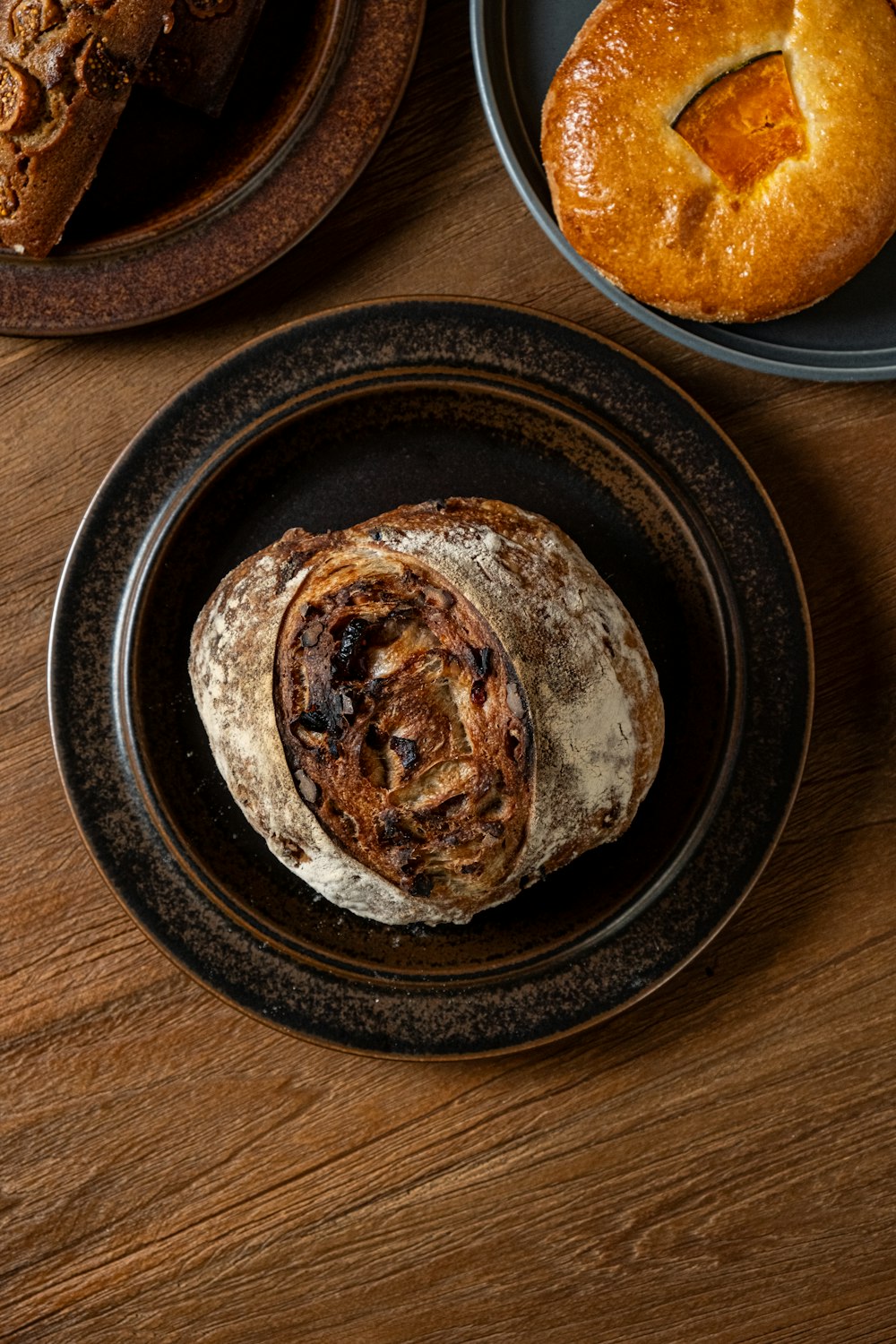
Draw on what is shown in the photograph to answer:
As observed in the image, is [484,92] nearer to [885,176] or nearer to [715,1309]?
[885,176]

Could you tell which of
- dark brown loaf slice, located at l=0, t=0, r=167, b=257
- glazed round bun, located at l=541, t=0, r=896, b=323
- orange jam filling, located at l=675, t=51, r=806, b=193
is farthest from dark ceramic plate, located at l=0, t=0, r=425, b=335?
orange jam filling, located at l=675, t=51, r=806, b=193

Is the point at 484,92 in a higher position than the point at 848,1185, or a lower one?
higher

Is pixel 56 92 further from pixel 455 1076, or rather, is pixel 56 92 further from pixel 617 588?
pixel 455 1076

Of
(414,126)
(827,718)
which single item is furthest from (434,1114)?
(414,126)

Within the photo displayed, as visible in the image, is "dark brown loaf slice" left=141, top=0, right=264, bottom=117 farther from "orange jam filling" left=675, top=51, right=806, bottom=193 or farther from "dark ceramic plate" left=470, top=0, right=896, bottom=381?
"orange jam filling" left=675, top=51, right=806, bottom=193

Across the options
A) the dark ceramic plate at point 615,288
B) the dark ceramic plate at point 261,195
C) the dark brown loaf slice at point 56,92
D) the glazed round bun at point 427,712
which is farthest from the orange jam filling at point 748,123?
the dark brown loaf slice at point 56,92

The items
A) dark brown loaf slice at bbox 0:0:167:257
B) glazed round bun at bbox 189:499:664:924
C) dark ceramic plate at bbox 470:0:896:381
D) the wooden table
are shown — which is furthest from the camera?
the wooden table
